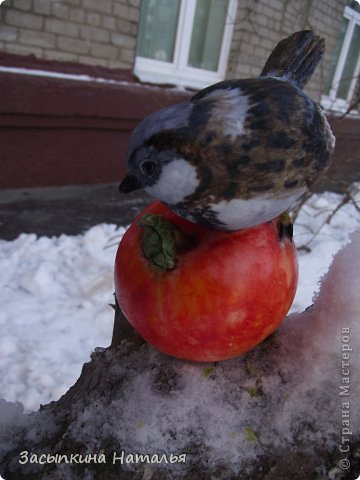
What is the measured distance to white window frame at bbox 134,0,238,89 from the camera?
10.3 feet

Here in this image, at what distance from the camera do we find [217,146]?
0.48 metres

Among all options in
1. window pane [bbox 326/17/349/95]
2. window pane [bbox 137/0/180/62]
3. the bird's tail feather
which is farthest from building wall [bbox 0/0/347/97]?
the bird's tail feather

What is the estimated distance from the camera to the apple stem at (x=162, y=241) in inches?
23.1

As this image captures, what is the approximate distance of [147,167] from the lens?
1.66ft

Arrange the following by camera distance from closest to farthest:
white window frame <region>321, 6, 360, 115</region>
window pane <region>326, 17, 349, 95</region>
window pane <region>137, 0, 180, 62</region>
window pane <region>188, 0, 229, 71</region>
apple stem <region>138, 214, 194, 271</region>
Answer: apple stem <region>138, 214, 194, 271</region> → window pane <region>137, 0, 180, 62</region> → window pane <region>188, 0, 229, 71</region> → white window frame <region>321, 6, 360, 115</region> → window pane <region>326, 17, 349, 95</region>

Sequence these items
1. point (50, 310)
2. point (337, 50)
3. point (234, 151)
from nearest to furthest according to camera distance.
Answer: point (234, 151) < point (50, 310) < point (337, 50)

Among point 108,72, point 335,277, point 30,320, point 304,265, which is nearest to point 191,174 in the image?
point 335,277

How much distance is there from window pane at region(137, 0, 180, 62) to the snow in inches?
60.2

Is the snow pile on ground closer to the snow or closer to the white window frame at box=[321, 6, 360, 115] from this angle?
the snow

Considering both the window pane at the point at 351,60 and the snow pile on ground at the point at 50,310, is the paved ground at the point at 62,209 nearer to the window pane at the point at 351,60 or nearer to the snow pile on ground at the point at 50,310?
the snow pile on ground at the point at 50,310

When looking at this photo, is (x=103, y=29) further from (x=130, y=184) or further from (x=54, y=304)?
(x=130, y=184)

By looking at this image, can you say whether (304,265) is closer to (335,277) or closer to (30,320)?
(30,320)

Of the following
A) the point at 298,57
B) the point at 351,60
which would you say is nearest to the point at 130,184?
the point at 298,57

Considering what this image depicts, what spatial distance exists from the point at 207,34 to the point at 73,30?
1347 mm
